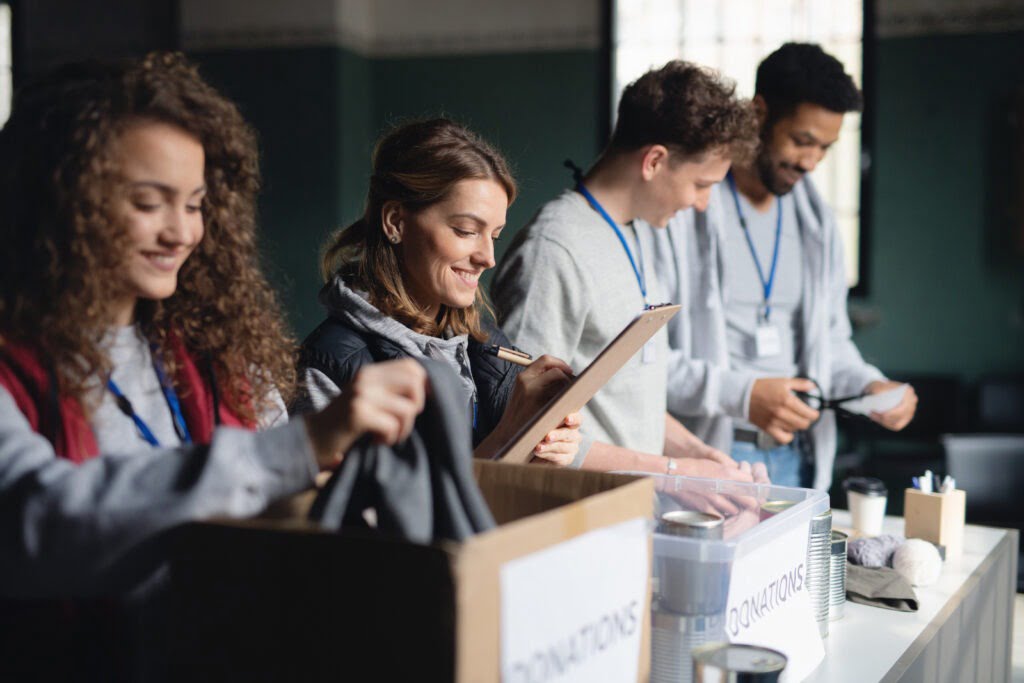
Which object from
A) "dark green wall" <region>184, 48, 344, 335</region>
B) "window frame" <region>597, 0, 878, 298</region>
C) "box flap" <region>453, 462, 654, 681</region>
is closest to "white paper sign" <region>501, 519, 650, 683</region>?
"box flap" <region>453, 462, 654, 681</region>

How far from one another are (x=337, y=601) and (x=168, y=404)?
389mm

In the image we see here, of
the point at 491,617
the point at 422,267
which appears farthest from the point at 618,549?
the point at 422,267

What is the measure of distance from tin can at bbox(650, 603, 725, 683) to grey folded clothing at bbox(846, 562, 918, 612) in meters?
0.62

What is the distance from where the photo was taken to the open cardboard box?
722 mm

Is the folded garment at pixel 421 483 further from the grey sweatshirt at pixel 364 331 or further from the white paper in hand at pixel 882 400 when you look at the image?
the white paper in hand at pixel 882 400

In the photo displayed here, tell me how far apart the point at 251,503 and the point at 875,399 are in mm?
1999

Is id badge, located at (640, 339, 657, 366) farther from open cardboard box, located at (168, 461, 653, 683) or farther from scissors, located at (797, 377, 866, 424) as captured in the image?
open cardboard box, located at (168, 461, 653, 683)

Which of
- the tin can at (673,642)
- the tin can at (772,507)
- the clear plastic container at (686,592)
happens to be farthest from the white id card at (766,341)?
the tin can at (673,642)

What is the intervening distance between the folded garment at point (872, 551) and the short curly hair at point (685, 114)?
83 cm

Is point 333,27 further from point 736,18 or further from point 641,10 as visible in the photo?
point 736,18

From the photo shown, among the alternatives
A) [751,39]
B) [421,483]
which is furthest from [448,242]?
[751,39]

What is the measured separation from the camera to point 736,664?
933mm

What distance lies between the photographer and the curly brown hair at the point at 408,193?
162cm

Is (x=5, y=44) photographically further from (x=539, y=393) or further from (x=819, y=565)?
(x=819, y=565)
